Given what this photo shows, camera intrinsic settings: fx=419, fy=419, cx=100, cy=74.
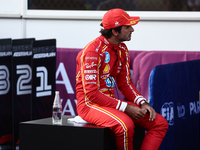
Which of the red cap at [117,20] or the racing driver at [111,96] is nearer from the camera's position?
the racing driver at [111,96]

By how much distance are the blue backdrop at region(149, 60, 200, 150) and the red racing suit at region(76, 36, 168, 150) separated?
10.4 inches

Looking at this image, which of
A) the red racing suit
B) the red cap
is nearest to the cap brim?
the red cap

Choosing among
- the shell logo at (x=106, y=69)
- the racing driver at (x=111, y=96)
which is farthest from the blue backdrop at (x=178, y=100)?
the shell logo at (x=106, y=69)

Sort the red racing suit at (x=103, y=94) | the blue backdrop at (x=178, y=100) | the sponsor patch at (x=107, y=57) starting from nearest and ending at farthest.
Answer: the red racing suit at (x=103, y=94) < the sponsor patch at (x=107, y=57) < the blue backdrop at (x=178, y=100)

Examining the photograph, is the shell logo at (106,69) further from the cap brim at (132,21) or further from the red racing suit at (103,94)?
the cap brim at (132,21)

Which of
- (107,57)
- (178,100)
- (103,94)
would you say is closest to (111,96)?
(103,94)

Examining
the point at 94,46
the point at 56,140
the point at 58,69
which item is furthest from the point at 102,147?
the point at 58,69

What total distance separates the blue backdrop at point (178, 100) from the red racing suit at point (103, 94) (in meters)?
0.26

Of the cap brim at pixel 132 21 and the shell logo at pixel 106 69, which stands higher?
the cap brim at pixel 132 21

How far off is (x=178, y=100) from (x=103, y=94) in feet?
3.27

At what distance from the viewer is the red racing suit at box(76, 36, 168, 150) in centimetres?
307

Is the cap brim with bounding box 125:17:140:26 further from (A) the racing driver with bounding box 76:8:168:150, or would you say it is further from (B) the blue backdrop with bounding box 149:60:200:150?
(B) the blue backdrop with bounding box 149:60:200:150

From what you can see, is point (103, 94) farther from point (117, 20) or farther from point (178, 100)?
point (178, 100)

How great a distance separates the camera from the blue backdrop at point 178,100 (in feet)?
12.0
